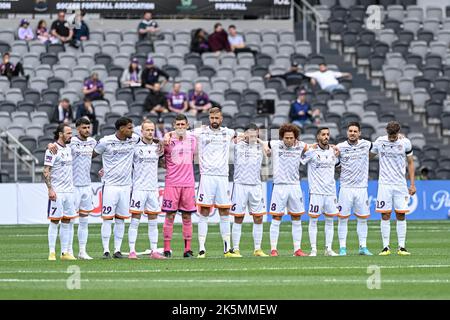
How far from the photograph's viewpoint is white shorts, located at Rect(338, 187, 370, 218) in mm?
23938

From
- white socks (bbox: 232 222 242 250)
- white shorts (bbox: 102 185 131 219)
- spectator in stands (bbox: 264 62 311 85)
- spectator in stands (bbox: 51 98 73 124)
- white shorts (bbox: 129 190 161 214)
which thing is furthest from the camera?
spectator in stands (bbox: 264 62 311 85)

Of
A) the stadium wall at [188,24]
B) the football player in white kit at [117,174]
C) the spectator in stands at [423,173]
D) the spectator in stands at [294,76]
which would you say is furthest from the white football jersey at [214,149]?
the stadium wall at [188,24]

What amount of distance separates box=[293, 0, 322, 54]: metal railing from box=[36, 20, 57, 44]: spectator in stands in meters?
9.05

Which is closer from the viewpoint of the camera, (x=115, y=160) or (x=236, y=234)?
(x=115, y=160)

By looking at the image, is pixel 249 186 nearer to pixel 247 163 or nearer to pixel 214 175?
pixel 247 163

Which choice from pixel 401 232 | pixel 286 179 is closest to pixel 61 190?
pixel 286 179

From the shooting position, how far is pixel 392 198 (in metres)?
24.1

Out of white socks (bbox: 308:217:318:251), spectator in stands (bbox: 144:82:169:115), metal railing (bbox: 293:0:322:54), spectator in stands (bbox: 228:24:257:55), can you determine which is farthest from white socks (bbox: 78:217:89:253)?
metal railing (bbox: 293:0:322:54)

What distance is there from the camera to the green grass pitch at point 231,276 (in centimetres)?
1625

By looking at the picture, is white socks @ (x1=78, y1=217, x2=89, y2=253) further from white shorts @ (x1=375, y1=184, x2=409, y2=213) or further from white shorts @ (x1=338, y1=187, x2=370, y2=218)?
white shorts @ (x1=375, y1=184, x2=409, y2=213)

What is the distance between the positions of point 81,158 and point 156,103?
1633cm

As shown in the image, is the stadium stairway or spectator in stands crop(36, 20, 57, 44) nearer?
the stadium stairway

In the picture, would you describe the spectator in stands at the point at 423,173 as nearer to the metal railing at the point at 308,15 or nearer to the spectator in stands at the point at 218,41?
the metal railing at the point at 308,15
